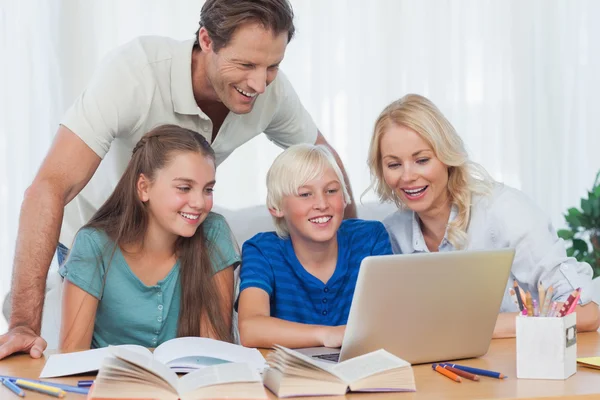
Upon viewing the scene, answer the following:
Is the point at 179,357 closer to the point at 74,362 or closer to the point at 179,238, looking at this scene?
the point at 74,362

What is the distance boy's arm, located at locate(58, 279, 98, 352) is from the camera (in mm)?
1846

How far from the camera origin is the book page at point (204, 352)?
1348 millimetres

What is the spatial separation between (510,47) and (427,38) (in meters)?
0.43

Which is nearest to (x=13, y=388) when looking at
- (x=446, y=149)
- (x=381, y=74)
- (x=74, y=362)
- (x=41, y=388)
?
(x=41, y=388)

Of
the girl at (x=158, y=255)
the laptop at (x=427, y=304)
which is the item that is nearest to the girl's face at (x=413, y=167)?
the girl at (x=158, y=255)

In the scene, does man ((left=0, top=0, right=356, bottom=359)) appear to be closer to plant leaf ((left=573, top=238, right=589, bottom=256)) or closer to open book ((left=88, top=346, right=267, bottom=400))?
open book ((left=88, top=346, right=267, bottom=400))

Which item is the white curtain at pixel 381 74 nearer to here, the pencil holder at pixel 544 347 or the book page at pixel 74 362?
the book page at pixel 74 362

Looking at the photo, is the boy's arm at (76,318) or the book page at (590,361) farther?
the boy's arm at (76,318)

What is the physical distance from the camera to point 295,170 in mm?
1970

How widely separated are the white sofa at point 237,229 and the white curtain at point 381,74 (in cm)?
88

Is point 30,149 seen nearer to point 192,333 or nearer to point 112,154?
point 112,154

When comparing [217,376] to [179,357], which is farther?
[179,357]

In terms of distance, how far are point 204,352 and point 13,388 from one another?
0.30 metres

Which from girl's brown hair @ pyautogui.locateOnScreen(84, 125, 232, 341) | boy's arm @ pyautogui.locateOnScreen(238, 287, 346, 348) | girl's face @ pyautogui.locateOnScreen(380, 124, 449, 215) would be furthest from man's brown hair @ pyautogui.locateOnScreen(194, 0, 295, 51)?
boy's arm @ pyautogui.locateOnScreen(238, 287, 346, 348)
